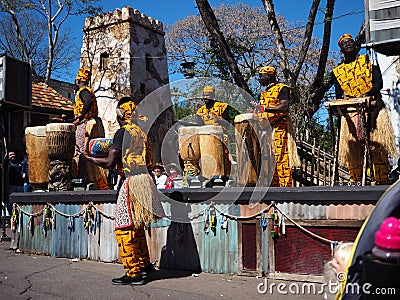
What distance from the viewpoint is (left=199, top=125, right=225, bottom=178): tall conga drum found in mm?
6418

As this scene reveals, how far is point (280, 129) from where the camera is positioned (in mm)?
6586

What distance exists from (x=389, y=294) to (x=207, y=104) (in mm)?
5561

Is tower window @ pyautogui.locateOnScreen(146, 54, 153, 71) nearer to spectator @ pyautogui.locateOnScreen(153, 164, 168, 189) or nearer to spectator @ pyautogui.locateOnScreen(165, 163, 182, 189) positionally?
spectator @ pyautogui.locateOnScreen(153, 164, 168, 189)

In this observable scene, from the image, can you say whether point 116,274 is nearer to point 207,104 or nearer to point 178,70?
point 207,104

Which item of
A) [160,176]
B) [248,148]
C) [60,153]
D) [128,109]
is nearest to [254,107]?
[248,148]

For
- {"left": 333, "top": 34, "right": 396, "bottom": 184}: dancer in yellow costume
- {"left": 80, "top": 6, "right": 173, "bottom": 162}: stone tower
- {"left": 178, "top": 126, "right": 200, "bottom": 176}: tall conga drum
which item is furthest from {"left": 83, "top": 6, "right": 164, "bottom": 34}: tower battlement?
{"left": 333, "top": 34, "right": 396, "bottom": 184}: dancer in yellow costume

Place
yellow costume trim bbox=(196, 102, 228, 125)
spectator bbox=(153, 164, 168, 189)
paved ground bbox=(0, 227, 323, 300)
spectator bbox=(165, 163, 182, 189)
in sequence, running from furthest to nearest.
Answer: spectator bbox=(153, 164, 168, 189) → spectator bbox=(165, 163, 182, 189) → yellow costume trim bbox=(196, 102, 228, 125) → paved ground bbox=(0, 227, 323, 300)

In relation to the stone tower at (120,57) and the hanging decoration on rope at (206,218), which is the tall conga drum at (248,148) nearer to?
the hanging decoration on rope at (206,218)

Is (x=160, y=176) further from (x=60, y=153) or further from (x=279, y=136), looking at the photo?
(x=279, y=136)

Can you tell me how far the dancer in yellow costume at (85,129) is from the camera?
801cm

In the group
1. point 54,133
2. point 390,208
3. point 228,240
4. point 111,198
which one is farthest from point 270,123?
point 390,208

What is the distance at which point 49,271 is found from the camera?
A: 6090 mm

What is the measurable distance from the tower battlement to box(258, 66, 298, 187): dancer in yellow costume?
1354 centimetres

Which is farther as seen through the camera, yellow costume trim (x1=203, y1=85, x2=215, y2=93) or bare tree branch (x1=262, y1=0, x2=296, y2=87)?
bare tree branch (x1=262, y1=0, x2=296, y2=87)
